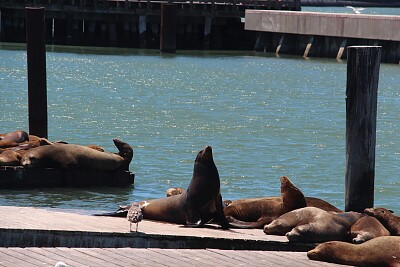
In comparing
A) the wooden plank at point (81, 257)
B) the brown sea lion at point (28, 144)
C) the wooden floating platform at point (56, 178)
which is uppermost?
the wooden plank at point (81, 257)

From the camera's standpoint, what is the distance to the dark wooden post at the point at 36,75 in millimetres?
16359

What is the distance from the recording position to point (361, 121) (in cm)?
1045

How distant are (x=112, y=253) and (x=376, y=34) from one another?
31.4 m

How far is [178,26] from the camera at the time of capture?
4731 cm

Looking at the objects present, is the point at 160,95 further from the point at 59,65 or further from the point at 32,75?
the point at 32,75

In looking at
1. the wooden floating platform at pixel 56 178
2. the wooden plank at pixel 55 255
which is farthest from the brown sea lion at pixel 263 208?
the wooden floating platform at pixel 56 178

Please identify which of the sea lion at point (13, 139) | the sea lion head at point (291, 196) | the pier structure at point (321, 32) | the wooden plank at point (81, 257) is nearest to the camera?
the wooden plank at point (81, 257)

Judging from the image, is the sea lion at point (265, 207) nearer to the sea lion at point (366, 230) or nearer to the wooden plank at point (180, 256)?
the sea lion at point (366, 230)

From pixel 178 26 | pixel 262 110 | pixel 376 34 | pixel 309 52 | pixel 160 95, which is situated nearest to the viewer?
pixel 262 110

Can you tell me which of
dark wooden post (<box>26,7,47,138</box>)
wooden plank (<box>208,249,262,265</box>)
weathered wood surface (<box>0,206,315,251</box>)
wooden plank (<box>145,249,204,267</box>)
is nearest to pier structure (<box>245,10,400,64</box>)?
dark wooden post (<box>26,7,47,138</box>)

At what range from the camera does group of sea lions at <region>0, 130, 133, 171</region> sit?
46.3 ft

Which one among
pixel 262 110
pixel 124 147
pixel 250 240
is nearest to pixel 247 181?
pixel 124 147

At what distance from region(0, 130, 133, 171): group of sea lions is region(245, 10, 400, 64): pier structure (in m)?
24.9

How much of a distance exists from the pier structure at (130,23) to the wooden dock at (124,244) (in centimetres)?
3619
